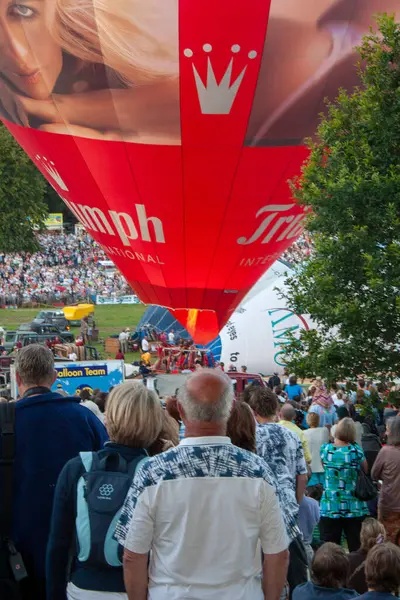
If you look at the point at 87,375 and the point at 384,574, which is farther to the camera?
the point at 87,375

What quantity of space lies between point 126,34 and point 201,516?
980cm

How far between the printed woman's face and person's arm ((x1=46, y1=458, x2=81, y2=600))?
10011 mm

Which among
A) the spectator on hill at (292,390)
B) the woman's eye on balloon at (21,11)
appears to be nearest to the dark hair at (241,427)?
the spectator on hill at (292,390)

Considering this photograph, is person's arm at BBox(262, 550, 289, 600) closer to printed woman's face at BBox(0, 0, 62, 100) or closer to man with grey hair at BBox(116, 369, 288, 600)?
man with grey hair at BBox(116, 369, 288, 600)

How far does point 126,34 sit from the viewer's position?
12367mm

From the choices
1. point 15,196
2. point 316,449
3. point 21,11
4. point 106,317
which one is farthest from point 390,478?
point 106,317

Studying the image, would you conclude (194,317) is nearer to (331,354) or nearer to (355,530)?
(331,354)

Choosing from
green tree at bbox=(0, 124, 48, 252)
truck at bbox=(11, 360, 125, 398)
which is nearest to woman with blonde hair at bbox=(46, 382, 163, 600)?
truck at bbox=(11, 360, 125, 398)

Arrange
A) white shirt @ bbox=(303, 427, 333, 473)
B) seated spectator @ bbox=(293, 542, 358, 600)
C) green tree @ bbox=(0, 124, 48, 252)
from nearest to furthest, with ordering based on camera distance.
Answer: seated spectator @ bbox=(293, 542, 358, 600)
white shirt @ bbox=(303, 427, 333, 473)
green tree @ bbox=(0, 124, 48, 252)

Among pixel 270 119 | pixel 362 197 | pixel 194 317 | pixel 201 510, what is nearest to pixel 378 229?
pixel 362 197

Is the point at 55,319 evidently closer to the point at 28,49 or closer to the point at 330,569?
the point at 28,49

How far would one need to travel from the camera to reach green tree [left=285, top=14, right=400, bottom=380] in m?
9.81

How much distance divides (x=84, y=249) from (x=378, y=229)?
155 ft

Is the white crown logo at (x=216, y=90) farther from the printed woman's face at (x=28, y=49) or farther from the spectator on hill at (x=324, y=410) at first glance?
the spectator on hill at (x=324, y=410)
